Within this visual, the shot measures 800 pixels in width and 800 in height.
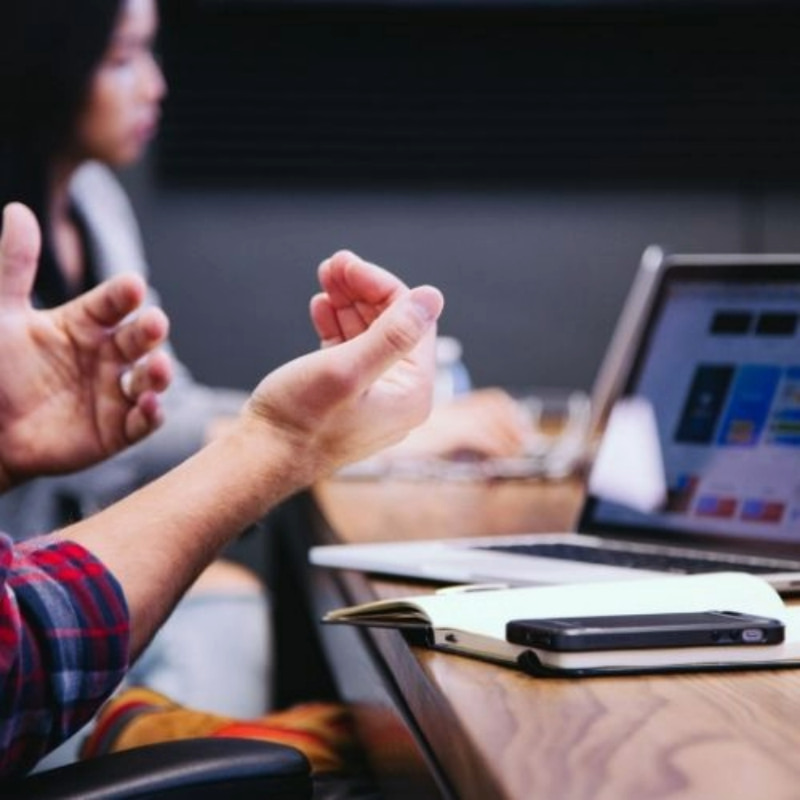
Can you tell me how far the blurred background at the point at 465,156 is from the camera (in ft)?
12.7

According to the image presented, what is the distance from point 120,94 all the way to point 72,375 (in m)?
1.52

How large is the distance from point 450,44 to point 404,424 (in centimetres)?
287

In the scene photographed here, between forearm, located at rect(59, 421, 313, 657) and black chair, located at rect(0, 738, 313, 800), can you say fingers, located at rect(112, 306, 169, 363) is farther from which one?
black chair, located at rect(0, 738, 313, 800)

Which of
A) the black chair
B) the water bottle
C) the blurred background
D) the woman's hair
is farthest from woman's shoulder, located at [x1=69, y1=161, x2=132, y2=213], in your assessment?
the black chair

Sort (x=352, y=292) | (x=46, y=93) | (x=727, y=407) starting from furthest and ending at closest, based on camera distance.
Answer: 1. (x=46, y=93)
2. (x=727, y=407)
3. (x=352, y=292)

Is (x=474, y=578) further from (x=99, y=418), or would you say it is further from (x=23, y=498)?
(x=23, y=498)

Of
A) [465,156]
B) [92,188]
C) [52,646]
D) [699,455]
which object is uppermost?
[465,156]

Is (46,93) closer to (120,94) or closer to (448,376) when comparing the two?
(120,94)

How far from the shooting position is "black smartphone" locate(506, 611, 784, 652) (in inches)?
Answer: 34.5

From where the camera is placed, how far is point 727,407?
150cm

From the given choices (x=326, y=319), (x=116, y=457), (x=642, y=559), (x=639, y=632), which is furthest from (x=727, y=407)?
(x=116, y=457)

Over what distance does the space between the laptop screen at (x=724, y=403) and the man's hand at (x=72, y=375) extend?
481 millimetres

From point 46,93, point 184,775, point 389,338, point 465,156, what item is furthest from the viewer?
point 465,156

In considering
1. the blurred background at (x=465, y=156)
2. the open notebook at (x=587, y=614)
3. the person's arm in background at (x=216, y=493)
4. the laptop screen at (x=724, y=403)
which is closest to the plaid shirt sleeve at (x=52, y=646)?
the person's arm in background at (x=216, y=493)
